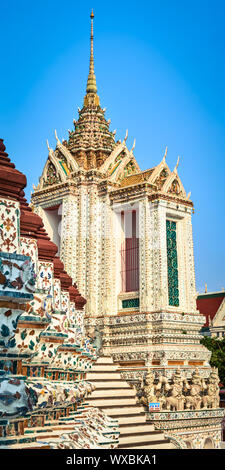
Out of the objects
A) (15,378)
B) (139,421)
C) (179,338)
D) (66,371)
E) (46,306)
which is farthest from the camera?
(179,338)

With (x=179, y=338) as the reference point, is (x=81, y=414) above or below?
below

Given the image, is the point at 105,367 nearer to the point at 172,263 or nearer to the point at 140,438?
the point at 140,438

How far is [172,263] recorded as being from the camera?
22328 millimetres

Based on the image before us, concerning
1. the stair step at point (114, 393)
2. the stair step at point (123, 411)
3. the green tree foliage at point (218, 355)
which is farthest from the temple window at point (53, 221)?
the stair step at point (123, 411)

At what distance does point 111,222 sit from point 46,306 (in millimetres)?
16298

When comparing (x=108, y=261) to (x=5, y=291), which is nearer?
(x=5, y=291)

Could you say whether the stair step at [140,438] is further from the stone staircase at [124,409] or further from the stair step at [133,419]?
the stair step at [133,419]

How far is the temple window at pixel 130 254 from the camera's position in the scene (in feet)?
72.9

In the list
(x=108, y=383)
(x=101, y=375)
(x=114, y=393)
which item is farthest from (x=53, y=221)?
(x=114, y=393)

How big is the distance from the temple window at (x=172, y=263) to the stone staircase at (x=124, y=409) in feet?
14.8

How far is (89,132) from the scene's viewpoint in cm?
2617

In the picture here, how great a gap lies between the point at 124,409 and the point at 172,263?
26.8 ft

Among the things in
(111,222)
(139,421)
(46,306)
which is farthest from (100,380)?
(46,306)

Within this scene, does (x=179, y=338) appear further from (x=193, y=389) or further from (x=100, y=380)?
(x=100, y=380)
